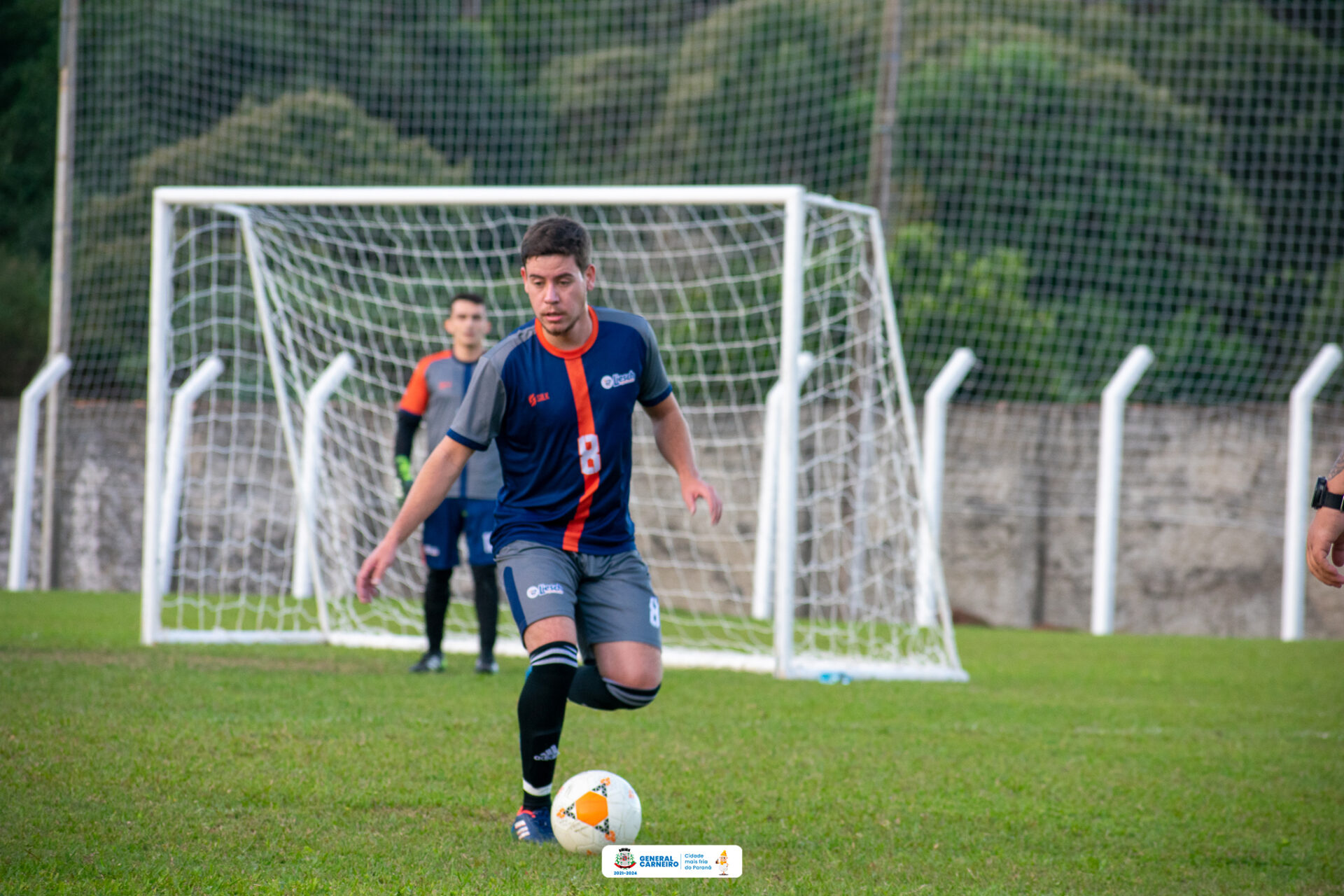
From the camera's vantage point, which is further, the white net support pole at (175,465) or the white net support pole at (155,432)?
the white net support pole at (175,465)

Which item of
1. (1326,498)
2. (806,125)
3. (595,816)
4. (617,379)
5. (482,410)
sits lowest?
(595,816)

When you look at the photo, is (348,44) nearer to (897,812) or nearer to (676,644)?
(676,644)

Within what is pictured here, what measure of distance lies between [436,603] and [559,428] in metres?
3.83

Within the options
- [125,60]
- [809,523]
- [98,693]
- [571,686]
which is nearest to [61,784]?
[571,686]

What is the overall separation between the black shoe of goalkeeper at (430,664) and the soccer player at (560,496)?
12.0 ft

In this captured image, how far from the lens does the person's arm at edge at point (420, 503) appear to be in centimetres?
390

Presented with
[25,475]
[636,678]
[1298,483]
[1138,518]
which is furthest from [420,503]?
[25,475]

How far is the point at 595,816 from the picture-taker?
12.5ft

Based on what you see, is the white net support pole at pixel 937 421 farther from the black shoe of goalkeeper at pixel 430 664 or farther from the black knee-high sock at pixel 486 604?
the black shoe of goalkeeper at pixel 430 664

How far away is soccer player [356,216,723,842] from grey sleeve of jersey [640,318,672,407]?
1 cm

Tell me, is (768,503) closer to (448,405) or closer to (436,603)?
(436,603)

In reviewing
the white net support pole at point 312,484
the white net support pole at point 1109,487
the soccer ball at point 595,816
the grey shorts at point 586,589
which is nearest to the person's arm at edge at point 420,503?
the grey shorts at point 586,589

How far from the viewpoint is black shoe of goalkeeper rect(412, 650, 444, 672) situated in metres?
7.70

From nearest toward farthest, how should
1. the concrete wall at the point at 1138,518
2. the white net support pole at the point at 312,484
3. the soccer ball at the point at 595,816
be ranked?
the soccer ball at the point at 595,816, the white net support pole at the point at 312,484, the concrete wall at the point at 1138,518
